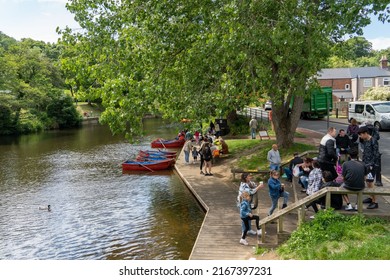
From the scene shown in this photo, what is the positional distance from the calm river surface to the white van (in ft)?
49.8

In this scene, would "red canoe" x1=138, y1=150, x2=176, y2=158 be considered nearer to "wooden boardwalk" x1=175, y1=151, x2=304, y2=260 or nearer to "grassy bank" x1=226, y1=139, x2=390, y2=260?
"wooden boardwalk" x1=175, y1=151, x2=304, y2=260

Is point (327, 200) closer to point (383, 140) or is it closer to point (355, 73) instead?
point (383, 140)

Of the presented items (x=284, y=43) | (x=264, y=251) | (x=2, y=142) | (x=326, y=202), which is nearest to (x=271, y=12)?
(x=284, y=43)

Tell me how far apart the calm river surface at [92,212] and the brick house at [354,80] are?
49.2 m

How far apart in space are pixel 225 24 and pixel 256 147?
11.0 m

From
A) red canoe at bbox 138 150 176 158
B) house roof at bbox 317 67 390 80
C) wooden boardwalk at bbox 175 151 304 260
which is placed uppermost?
house roof at bbox 317 67 390 80

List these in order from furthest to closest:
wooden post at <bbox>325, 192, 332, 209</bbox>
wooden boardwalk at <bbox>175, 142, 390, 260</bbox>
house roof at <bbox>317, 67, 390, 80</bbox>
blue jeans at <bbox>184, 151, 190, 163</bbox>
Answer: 1. house roof at <bbox>317, 67, 390, 80</bbox>
2. blue jeans at <bbox>184, 151, 190, 163</bbox>
3. wooden boardwalk at <bbox>175, 142, 390, 260</bbox>
4. wooden post at <bbox>325, 192, 332, 209</bbox>

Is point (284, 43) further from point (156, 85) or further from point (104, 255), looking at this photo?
point (104, 255)

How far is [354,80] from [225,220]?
62089mm

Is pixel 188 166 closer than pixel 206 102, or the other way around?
pixel 206 102

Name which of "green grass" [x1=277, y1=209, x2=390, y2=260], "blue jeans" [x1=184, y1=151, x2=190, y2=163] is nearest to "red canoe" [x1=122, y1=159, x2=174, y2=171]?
"blue jeans" [x1=184, y1=151, x2=190, y2=163]

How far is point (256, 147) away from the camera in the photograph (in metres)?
24.3

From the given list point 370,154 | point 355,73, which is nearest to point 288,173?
point 370,154

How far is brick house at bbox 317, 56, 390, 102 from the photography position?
221 feet
